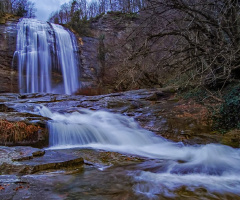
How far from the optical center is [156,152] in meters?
5.98

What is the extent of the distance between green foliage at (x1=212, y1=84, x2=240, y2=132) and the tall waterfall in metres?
13.5

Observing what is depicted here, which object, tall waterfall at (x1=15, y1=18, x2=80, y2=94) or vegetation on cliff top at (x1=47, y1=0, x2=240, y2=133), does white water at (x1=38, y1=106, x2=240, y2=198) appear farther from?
tall waterfall at (x1=15, y1=18, x2=80, y2=94)

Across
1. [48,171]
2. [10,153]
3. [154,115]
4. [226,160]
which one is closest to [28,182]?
[48,171]

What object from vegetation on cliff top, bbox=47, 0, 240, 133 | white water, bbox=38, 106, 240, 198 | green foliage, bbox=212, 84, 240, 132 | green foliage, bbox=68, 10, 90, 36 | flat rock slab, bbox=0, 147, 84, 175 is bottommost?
white water, bbox=38, 106, 240, 198

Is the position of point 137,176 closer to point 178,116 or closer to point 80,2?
point 178,116

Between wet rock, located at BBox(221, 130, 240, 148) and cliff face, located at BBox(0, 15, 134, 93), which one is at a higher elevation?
cliff face, located at BBox(0, 15, 134, 93)

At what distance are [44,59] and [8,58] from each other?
2.76 m

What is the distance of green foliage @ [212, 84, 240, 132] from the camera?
6605 mm

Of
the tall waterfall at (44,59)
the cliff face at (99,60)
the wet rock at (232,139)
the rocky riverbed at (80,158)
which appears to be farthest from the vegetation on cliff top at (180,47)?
the tall waterfall at (44,59)

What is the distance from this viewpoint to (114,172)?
12.7 feet

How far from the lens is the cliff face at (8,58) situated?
16.3 metres

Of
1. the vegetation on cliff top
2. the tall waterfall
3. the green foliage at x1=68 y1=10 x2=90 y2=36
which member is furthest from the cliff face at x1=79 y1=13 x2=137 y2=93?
the tall waterfall

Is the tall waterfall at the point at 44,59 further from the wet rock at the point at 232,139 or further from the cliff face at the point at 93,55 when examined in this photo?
the wet rock at the point at 232,139

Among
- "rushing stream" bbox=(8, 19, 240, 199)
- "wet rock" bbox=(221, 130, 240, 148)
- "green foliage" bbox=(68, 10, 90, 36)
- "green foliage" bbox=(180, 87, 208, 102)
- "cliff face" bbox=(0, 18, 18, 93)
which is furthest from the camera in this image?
"green foliage" bbox=(68, 10, 90, 36)
